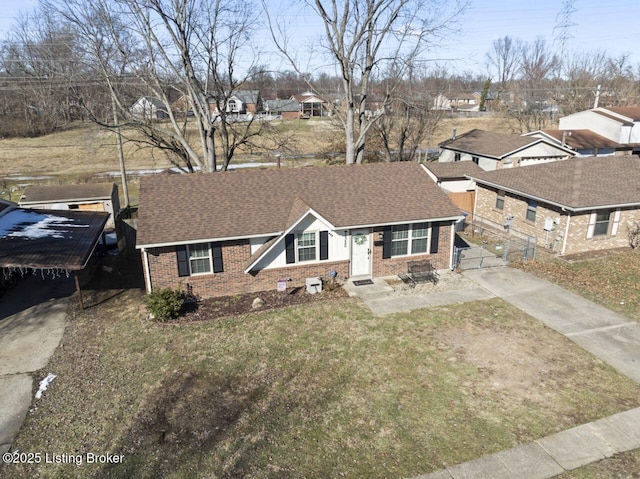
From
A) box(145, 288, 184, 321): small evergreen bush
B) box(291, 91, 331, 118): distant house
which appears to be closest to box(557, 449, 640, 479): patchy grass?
box(145, 288, 184, 321): small evergreen bush

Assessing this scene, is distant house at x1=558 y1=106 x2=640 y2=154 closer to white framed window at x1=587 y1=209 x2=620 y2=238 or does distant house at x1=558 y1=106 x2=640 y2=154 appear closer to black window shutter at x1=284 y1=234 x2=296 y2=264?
white framed window at x1=587 y1=209 x2=620 y2=238

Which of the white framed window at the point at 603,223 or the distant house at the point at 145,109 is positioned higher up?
the distant house at the point at 145,109

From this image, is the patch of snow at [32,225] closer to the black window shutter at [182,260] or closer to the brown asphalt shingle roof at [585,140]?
the black window shutter at [182,260]

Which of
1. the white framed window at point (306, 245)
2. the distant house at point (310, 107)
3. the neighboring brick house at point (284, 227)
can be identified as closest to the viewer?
the neighboring brick house at point (284, 227)

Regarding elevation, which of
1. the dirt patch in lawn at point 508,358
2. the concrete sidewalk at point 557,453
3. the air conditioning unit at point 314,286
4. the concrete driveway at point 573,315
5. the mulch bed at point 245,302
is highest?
the air conditioning unit at point 314,286

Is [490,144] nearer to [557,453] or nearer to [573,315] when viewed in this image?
[573,315]

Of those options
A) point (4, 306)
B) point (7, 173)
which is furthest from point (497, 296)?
point (7, 173)

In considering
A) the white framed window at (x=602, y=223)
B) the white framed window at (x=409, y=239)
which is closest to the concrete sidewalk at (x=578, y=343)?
the white framed window at (x=409, y=239)
